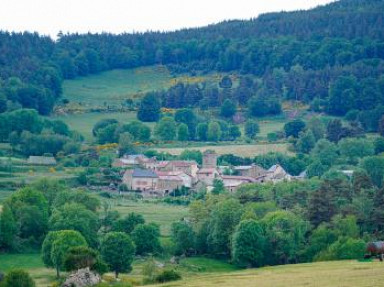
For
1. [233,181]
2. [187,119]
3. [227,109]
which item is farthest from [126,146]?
[227,109]

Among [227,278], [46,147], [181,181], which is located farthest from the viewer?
[46,147]

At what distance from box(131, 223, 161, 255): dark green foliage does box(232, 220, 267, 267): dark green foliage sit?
633 cm

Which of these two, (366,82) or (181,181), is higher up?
(366,82)

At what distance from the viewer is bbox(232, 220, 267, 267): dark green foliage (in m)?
78.5

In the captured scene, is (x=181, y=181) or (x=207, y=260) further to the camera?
(x=181, y=181)

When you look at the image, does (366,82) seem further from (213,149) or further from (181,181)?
(181,181)

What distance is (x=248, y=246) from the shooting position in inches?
3098

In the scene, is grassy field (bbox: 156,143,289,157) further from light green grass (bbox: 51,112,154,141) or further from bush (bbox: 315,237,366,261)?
bush (bbox: 315,237,366,261)

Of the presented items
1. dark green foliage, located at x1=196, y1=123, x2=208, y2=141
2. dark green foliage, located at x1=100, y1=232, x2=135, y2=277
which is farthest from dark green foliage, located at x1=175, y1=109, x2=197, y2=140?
dark green foliage, located at x1=100, y1=232, x2=135, y2=277

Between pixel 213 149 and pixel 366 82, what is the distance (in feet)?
141

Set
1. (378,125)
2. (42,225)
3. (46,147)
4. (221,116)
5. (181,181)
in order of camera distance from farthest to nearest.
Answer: (221,116)
(378,125)
(46,147)
(181,181)
(42,225)

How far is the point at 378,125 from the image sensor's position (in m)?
157

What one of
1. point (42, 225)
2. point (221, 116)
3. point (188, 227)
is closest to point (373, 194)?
point (188, 227)

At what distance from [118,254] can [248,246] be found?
1039 centimetres
